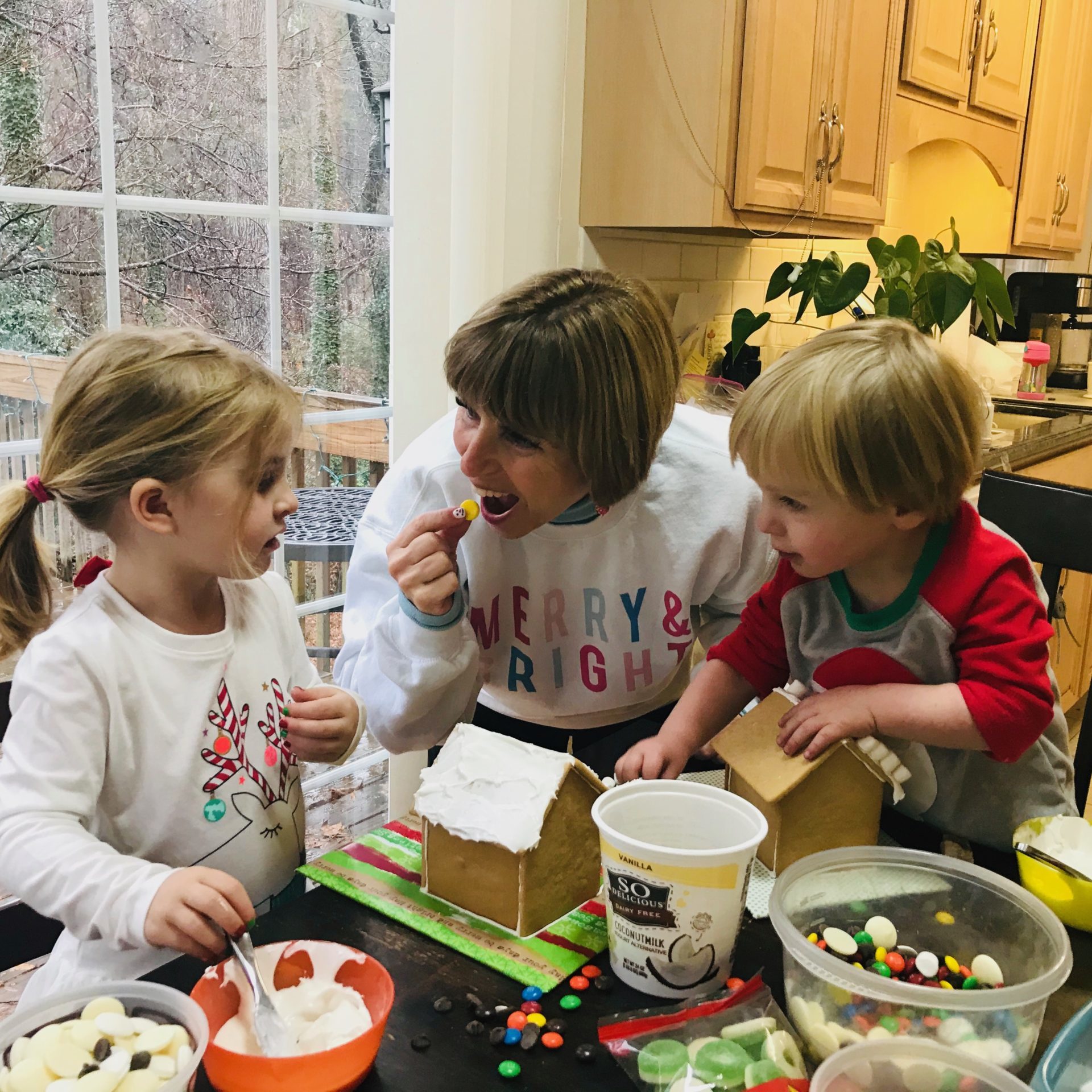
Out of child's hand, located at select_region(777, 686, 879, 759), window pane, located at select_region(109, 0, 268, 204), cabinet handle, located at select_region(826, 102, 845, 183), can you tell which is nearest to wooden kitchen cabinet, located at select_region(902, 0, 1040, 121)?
cabinet handle, located at select_region(826, 102, 845, 183)

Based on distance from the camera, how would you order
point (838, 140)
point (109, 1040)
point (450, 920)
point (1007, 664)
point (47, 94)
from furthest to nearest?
1. point (838, 140)
2. point (47, 94)
3. point (1007, 664)
4. point (450, 920)
5. point (109, 1040)

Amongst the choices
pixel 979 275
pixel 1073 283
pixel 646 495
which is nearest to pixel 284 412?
pixel 646 495

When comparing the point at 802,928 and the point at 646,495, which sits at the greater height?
the point at 646,495

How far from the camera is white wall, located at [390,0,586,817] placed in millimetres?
2047

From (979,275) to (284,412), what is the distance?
6.51 ft

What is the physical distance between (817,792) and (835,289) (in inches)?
71.8

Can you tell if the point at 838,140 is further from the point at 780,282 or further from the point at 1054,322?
the point at 1054,322

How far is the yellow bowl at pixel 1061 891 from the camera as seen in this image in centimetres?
85

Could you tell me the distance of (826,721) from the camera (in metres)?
0.95

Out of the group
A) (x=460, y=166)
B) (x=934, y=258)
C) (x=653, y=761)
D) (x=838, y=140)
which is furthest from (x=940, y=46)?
(x=653, y=761)

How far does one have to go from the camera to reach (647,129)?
7.51 feet

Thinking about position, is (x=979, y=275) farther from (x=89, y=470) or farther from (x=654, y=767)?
(x=89, y=470)

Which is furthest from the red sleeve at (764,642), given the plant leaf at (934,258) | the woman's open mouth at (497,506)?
the plant leaf at (934,258)

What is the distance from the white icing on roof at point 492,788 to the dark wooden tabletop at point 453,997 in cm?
9
